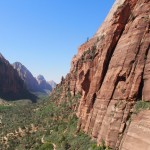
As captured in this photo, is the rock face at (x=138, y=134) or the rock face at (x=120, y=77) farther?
the rock face at (x=120, y=77)

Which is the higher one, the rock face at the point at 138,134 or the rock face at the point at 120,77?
the rock face at the point at 120,77

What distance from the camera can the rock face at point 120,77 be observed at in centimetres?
5744

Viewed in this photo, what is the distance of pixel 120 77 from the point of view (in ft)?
208

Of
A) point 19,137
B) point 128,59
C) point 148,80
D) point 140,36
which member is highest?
point 140,36

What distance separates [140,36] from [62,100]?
239 ft

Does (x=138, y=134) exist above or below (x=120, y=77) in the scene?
below

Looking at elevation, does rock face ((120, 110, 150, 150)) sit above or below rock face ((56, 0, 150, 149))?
below

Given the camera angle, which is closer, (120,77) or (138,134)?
(138,134)

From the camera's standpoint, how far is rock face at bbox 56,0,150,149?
57.4m

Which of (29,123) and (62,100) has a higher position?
(62,100)

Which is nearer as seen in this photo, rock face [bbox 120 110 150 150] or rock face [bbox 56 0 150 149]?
rock face [bbox 120 110 150 150]

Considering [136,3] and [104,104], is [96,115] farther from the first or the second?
[136,3]

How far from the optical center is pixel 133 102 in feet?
188

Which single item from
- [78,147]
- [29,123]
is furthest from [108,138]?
[29,123]
